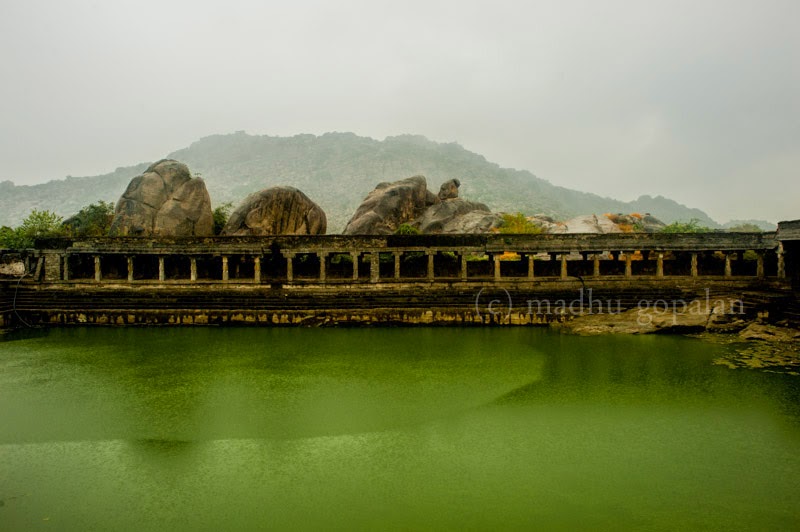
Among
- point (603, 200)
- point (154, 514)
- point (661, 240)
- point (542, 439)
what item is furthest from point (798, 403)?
point (603, 200)

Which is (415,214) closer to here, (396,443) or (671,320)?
(671,320)

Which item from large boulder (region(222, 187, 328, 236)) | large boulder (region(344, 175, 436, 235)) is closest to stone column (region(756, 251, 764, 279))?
large boulder (region(344, 175, 436, 235))

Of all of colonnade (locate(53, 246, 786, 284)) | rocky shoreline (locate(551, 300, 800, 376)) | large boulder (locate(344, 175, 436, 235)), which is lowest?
rocky shoreline (locate(551, 300, 800, 376))

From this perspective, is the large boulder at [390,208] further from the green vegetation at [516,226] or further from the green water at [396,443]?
the green water at [396,443]

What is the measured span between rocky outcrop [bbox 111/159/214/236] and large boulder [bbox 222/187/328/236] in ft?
6.12

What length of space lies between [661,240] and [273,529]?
20475mm

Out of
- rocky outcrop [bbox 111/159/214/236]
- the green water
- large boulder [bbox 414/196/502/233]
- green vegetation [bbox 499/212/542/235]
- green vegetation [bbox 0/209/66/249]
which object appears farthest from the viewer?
large boulder [bbox 414/196/502/233]

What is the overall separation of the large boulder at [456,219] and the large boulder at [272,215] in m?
8.80

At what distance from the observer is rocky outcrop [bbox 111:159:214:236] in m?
27.8

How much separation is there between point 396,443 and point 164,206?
25.8m

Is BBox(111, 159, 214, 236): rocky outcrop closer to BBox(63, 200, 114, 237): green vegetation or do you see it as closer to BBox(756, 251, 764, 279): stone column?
BBox(63, 200, 114, 237): green vegetation

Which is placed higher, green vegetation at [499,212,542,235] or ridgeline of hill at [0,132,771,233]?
ridgeline of hill at [0,132,771,233]

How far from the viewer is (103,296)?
66.2 ft

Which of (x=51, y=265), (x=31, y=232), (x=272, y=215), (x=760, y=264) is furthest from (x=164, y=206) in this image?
(x=760, y=264)
